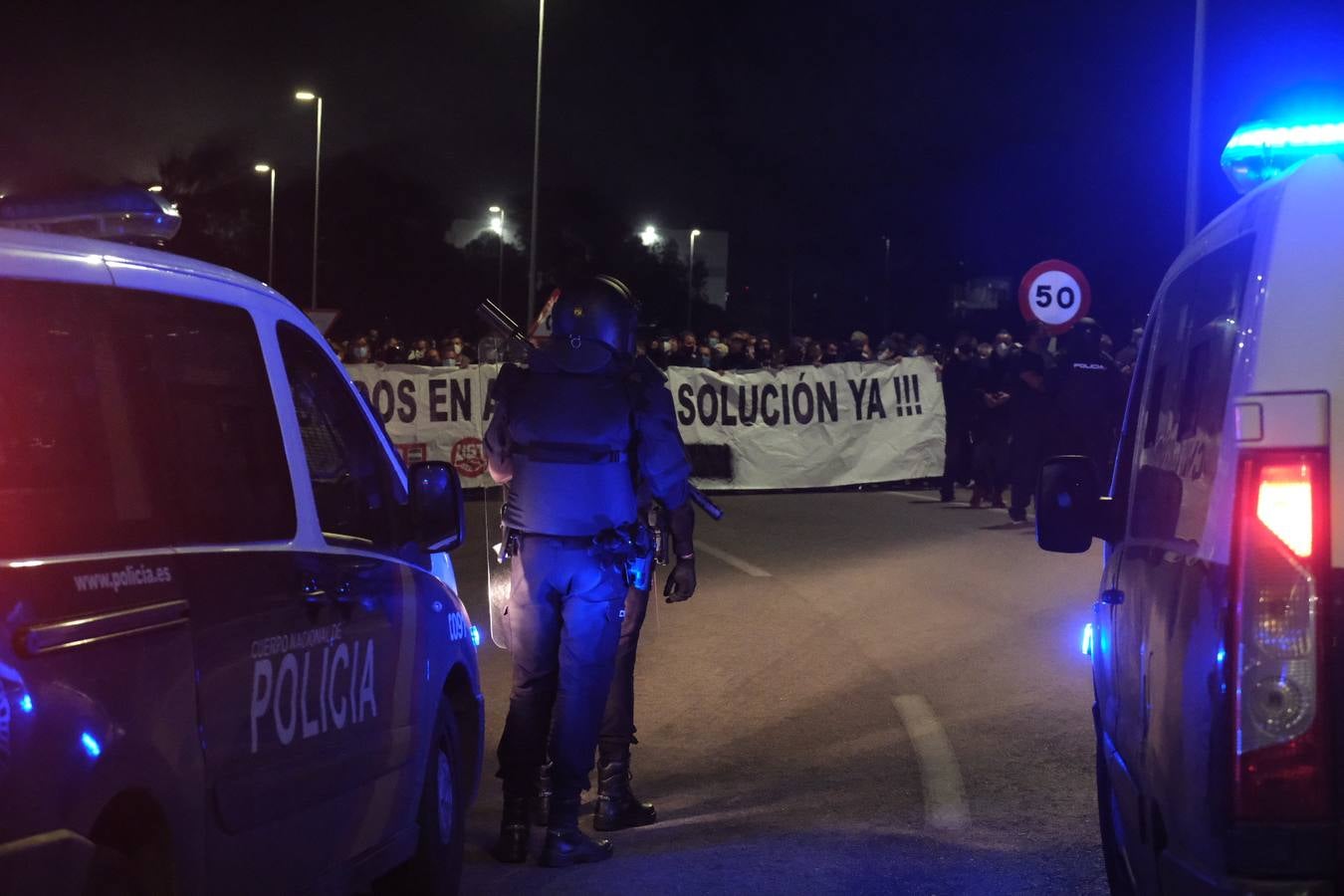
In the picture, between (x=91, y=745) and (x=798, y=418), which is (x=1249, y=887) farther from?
(x=798, y=418)

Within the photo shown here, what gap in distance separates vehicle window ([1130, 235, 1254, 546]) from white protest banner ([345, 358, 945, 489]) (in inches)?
700

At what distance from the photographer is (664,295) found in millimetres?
93250

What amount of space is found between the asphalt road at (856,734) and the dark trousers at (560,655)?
0.36m

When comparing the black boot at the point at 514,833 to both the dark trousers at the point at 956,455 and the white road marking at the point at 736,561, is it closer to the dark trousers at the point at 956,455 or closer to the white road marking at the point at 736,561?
the white road marking at the point at 736,561

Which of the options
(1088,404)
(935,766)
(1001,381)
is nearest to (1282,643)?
(935,766)

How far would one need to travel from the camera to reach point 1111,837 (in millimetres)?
4906

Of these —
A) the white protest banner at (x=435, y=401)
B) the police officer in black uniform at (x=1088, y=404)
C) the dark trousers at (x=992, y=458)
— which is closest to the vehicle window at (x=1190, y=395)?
the police officer in black uniform at (x=1088, y=404)

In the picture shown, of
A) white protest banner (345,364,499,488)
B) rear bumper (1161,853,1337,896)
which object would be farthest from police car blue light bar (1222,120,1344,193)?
white protest banner (345,364,499,488)

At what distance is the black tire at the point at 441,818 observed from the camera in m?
4.96

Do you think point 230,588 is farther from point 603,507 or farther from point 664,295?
point 664,295

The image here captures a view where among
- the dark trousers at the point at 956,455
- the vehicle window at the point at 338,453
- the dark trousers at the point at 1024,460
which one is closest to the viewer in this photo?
the vehicle window at the point at 338,453

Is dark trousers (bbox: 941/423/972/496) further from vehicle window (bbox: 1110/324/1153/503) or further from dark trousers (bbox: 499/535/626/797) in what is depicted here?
vehicle window (bbox: 1110/324/1153/503)

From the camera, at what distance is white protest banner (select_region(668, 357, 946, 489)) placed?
22719 millimetres

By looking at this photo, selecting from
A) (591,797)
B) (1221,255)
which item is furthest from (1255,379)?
(591,797)
